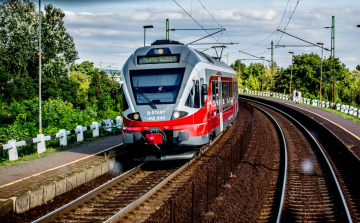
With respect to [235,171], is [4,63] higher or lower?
higher

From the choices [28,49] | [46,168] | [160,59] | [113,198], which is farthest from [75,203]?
[28,49]

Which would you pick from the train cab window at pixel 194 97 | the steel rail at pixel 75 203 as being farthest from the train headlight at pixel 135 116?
the steel rail at pixel 75 203

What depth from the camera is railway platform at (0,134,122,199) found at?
958 cm

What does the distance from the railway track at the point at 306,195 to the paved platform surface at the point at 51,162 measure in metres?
6.30

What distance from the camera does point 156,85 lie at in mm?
11820

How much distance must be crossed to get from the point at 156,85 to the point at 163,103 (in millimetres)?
617

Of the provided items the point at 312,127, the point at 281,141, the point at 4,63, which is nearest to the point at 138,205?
the point at 281,141

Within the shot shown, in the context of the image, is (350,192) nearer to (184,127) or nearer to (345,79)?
(184,127)

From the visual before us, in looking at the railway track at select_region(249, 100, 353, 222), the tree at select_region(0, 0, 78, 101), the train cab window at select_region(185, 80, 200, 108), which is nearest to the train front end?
the train cab window at select_region(185, 80, 200, 108)

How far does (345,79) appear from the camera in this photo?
5762cm

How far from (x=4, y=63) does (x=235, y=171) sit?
3935 centimetres

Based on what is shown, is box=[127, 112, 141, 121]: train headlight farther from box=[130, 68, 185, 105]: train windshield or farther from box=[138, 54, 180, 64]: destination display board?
box=[138, 54, 180, 64]: destination display board

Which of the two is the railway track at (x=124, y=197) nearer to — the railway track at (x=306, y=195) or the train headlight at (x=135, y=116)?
the train headlight at (x=135, y=116)

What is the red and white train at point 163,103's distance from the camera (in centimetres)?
1161
